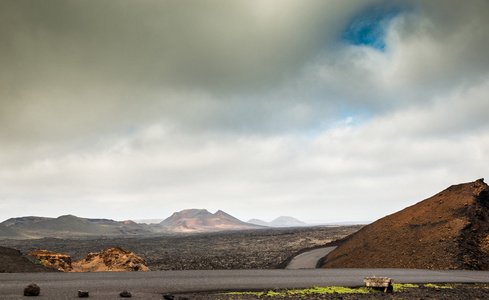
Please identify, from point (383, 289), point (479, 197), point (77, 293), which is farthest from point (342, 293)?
point (479, 197)

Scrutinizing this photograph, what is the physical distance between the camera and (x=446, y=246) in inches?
974

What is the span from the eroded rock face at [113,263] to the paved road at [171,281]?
7.79m

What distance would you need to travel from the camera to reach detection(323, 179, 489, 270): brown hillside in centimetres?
2375

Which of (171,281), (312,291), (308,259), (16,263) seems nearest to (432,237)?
(308,259)

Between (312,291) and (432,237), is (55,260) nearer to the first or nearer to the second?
(312,291)

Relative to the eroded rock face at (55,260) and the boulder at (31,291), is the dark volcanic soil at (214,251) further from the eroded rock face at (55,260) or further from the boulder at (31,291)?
the boulder at (31,291)

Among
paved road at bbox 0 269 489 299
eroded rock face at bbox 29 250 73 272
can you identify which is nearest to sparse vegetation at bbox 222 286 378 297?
paved road at bbox 0 269 489 299

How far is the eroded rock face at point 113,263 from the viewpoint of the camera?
2444 cm

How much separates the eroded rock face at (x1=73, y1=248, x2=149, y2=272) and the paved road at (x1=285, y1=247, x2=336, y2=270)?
1539 centimetres

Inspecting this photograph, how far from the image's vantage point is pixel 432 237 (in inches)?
1064

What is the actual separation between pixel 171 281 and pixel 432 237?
82.2ft

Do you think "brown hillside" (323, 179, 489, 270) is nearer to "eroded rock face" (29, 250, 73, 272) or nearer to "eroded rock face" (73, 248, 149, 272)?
"eroded rock face" (73, 248, 149, 272)

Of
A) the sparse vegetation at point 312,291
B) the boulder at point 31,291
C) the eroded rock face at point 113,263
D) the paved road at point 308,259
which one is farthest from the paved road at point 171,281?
the paved road at point 308,259

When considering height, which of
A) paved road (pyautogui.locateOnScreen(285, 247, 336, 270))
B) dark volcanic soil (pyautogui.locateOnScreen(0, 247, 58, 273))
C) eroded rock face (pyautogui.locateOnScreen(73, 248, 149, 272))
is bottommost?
paved road (pyautogui.locateOnScreen(285, 247, 336, 270))
